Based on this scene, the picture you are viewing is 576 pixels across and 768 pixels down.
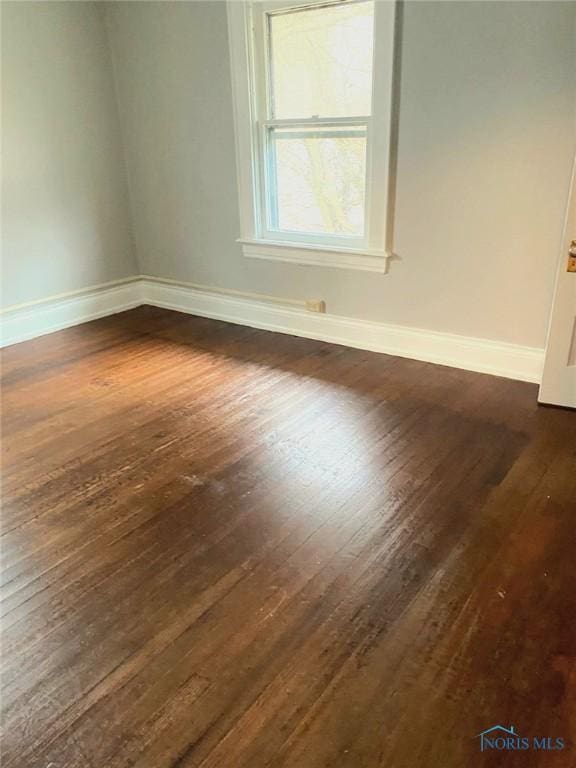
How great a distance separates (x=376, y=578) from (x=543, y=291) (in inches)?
78.8

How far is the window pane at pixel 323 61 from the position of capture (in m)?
3.27

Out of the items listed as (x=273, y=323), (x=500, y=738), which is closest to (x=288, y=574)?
(x=500, y=738)

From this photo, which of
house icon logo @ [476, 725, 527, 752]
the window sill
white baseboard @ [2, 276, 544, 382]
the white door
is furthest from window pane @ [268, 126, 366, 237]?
house icon logo @ [476, 725, 527, 752]

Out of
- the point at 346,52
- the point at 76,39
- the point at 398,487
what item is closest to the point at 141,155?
the point at 76,39

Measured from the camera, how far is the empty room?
1532 mm

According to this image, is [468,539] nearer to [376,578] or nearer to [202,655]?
[376,578]

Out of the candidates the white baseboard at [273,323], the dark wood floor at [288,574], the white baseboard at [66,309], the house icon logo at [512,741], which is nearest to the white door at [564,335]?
the dark wood floor at [288,574]

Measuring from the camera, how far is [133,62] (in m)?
4.23

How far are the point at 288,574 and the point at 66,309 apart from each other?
328 centimetres

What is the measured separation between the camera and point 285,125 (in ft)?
12.2

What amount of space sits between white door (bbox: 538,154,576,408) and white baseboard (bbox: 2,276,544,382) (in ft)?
0.99

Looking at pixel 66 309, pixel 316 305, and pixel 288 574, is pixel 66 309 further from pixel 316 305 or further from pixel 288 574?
pixel 288 574

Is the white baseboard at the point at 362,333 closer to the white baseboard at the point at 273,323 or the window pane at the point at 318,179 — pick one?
the white baseboard at the point at 273,323

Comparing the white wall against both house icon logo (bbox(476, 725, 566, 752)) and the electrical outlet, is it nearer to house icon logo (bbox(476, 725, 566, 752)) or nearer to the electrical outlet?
the electrical outlet
